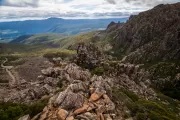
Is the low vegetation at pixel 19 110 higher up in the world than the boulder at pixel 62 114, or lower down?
lower down

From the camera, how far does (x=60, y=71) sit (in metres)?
110

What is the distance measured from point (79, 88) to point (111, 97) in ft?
30.7

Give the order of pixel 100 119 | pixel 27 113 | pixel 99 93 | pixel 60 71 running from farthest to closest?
pixel 60 71 < pixel 99 93 < pixel 27 113 < pixel 100 119

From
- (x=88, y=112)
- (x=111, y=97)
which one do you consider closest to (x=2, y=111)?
(x=88, y=112)

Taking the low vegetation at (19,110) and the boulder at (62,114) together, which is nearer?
the boulder at (62,114)

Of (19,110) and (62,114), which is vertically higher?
(62,114)

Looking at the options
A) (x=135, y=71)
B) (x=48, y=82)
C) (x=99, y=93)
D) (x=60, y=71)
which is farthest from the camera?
(x=135, y=71)

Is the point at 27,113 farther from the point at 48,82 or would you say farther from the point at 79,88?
the point at 48,82

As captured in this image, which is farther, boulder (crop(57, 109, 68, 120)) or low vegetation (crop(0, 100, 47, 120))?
low vegetation (crop(0, 100, 47, 120))

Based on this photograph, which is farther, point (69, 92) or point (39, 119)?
point (69, 92)

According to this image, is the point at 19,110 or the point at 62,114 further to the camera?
the point at 19,110

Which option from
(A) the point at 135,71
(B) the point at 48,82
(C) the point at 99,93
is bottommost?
(A) the point at 135,71

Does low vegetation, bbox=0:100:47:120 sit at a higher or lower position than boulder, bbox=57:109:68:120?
lower

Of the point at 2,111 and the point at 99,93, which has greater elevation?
the point at 99,93
